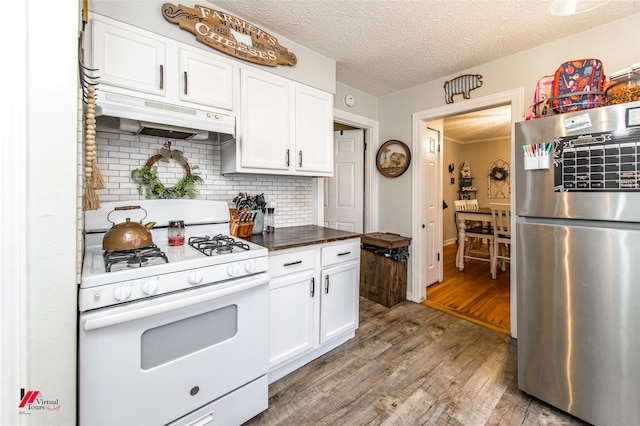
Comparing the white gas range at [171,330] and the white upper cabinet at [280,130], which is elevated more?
the white upper cabinet at [280,130]

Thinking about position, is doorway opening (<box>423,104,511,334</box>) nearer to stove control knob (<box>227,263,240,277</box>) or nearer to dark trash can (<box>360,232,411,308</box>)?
dark trash can (<box>360,232,411,308</box>)

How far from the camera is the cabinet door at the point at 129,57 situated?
1.38 m

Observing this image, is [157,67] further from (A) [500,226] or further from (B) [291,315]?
(A) [500,226]

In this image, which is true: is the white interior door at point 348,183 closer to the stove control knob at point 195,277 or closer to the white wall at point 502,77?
the white wall at point 502,77

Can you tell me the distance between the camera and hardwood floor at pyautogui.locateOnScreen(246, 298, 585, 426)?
150 cm

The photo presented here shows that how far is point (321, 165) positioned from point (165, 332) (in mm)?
1668

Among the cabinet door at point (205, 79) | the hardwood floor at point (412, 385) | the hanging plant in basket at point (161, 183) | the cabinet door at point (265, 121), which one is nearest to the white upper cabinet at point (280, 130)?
the cabinet door at point (265, 121)

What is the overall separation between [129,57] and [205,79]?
397 millimetres

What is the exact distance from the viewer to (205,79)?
170cm

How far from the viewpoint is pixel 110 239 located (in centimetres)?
125

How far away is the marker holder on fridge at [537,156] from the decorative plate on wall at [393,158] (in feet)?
5.16

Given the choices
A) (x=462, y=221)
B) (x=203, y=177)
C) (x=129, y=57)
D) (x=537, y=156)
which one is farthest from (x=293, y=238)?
(x=462, y=221)

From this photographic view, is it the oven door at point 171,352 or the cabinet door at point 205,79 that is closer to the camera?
the oven door at point 171,352

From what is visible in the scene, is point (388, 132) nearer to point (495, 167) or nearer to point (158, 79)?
point (158, 79)
